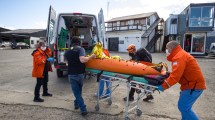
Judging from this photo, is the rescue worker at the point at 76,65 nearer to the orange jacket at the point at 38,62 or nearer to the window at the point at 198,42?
the orange jacket at the point at 38,62

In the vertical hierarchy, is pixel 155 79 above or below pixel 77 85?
above

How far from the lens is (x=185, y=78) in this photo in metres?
3.28

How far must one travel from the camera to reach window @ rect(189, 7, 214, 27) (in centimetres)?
2119

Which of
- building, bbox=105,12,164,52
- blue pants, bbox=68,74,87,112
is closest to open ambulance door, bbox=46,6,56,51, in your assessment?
blue pants, bbox=68,74,87,112

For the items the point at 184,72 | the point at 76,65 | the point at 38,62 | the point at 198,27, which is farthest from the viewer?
the point at 198,27

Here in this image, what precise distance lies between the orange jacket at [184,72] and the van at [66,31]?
4619 mm

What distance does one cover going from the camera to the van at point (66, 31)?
7102 millimetres

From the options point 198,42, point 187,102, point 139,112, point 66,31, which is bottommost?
point 139,112

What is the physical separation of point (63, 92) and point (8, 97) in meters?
1.62

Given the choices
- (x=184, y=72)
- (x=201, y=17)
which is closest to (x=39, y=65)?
(x=184, y=72)

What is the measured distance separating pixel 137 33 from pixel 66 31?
22.9 metres

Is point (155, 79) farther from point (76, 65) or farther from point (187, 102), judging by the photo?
point (76, 65)

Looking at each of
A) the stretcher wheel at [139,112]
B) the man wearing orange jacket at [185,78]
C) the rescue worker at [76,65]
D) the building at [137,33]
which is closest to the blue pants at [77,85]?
the rescue worker at [76,65]

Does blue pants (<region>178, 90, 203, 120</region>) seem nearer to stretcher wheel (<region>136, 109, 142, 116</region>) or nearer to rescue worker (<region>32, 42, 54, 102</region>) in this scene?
stretcher wheel (<region>136, 109, 142, 116</region>)
